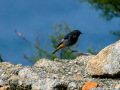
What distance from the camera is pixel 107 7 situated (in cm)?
647

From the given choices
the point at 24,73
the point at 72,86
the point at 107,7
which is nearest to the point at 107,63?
the point at 72,86

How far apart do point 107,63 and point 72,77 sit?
1.95ft

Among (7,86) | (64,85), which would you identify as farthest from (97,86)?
(7,86)

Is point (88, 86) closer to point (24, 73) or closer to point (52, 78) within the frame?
point (52, 78)

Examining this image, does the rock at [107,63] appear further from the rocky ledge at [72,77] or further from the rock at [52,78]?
the rock at [52,78]

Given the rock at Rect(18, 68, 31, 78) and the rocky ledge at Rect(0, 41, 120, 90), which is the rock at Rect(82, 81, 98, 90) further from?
the rock at Rect(18, 68, 31, 78)

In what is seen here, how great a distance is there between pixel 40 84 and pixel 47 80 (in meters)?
0.12

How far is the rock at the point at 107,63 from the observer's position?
8.34 ft

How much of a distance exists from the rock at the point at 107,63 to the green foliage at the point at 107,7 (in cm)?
406

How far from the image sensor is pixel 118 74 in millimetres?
2639

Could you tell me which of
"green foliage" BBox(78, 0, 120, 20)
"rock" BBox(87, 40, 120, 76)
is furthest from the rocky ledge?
"green foliage" BBox(78, 0, 120, 20)

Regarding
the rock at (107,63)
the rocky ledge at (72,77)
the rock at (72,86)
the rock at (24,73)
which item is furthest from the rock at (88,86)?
the rock at (24,73)

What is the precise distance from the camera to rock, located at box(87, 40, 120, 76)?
2541mm

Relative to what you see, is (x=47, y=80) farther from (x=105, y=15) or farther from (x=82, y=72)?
(x=105, y=15)
